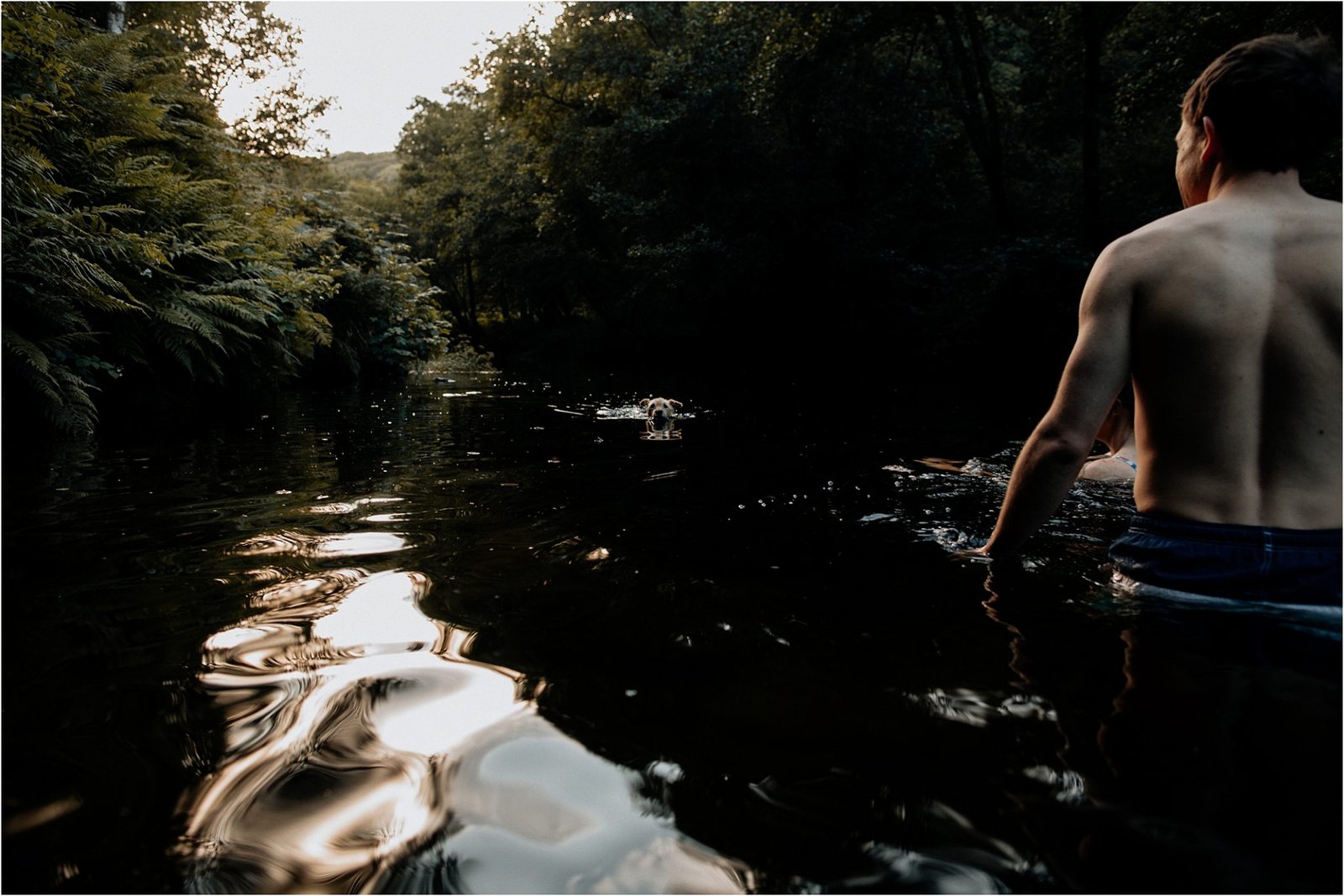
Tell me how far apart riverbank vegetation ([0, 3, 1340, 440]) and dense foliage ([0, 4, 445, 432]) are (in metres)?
0.04

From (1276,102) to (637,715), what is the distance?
2.46 m

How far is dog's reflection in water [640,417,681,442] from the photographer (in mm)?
6984

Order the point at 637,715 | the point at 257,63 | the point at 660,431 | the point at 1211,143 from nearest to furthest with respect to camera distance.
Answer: the point at 637,715, the point at 1211,143, the point at 660,431, the point at 257,63

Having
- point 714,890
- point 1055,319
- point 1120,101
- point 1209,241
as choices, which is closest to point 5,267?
point 714,890

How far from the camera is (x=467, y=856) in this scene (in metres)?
1.35

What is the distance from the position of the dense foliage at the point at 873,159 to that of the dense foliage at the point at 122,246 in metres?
9.12

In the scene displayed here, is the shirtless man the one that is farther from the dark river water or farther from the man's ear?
the dark river water

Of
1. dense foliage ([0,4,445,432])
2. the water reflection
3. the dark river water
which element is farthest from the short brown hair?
dense foliage ([0,4,445,432])

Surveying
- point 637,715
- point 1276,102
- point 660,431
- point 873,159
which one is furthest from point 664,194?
point 637,715

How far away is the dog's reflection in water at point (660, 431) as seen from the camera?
275 inches

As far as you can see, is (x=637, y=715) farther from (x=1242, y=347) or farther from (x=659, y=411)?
(x=659, y=411)

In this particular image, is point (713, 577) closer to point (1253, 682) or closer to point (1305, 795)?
point (1253, 682)

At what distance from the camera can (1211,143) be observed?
2344 mm

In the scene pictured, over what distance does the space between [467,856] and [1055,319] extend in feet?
62.1
